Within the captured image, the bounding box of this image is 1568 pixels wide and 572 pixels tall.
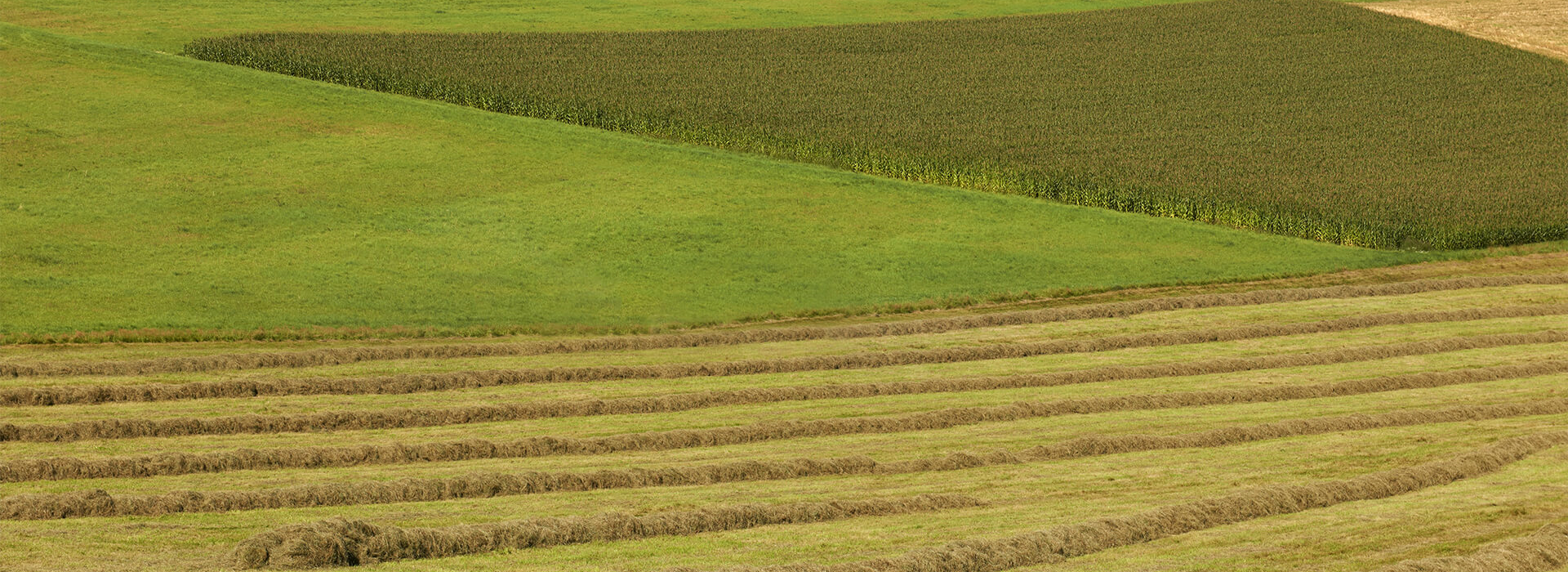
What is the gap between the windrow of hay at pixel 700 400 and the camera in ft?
91.3

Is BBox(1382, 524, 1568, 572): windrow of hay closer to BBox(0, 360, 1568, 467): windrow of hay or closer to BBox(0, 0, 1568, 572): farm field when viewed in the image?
BBox(0, 0, 1568, 572): farm field

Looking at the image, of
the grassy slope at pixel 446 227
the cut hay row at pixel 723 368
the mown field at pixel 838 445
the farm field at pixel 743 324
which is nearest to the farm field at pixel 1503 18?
the farm field at pixel 743 324

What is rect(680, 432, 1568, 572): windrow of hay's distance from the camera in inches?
816

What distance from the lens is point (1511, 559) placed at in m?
21.3

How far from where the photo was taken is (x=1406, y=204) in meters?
51.1

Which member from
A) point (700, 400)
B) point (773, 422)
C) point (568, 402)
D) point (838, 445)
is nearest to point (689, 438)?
point (773, 422)

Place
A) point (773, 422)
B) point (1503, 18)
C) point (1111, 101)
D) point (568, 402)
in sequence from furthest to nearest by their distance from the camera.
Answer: point (1503, 18), point (1111, 101), point (568, 402), point (773, 422)

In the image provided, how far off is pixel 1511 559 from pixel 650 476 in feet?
40.7


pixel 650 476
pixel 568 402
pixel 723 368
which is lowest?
pixel 723 368

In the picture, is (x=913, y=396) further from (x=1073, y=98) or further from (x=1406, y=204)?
(x=1073, y=98)

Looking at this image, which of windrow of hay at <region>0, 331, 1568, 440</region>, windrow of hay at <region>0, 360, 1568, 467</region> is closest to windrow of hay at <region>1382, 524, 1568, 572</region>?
windrow of hay at <region>0, 360, 1568, 467</region>

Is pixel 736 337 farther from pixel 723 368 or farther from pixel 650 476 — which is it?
pixel 650 476

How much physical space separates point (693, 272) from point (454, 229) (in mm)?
7428

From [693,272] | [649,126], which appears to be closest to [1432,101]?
[649,126]
